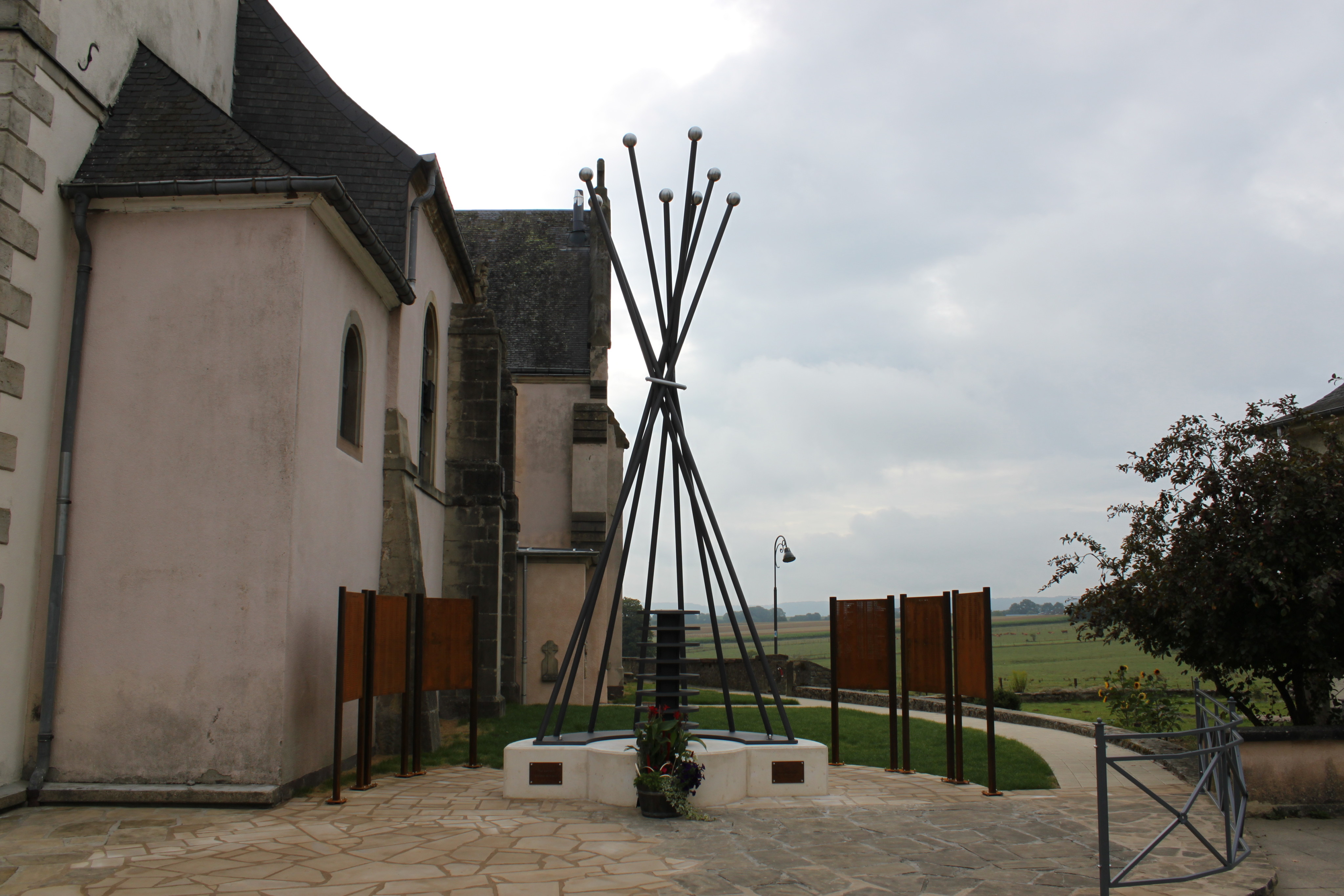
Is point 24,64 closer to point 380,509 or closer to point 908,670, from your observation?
point 380,509

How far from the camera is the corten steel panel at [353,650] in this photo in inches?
336

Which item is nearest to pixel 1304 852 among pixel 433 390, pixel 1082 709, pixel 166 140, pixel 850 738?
pixel 850 738

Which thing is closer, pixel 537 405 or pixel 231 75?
pixel 231 75

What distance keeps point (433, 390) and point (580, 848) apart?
9.40 m

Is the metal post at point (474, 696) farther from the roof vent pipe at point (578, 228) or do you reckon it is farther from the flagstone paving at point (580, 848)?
the roof vent pipe at point (578, 228)

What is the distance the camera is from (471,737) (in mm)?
10586

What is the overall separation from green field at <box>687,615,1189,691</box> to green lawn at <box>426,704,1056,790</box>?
1338mm

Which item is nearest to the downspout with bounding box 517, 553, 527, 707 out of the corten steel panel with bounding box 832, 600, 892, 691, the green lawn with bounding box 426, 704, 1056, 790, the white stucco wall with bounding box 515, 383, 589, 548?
the green lawn with bounding box 426, 704, 1056, 790

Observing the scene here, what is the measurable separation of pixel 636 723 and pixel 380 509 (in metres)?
4.84

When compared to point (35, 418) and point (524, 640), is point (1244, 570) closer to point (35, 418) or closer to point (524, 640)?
point (35, 418)

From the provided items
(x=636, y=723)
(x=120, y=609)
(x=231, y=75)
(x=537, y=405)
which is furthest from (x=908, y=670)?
(x=537, y=405)

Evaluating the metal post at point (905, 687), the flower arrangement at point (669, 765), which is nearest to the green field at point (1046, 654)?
the flower arrangement at point (669, 765)

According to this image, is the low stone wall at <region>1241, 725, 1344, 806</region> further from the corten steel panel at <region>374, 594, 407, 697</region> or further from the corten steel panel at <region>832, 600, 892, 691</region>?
the corten steel panel at <region>374, 594, 407, 697</region>

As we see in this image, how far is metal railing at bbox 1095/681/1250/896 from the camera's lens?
5.27 meters
